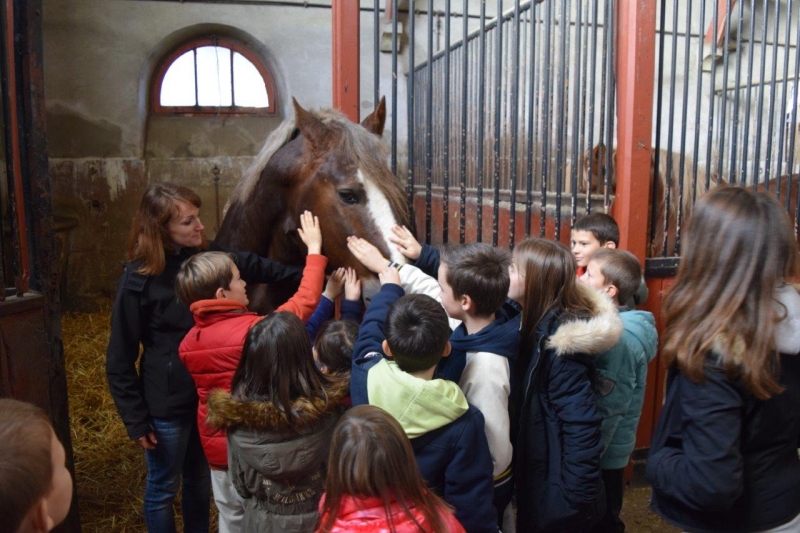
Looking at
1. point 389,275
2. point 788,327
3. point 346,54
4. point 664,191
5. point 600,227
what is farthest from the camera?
point 664,191

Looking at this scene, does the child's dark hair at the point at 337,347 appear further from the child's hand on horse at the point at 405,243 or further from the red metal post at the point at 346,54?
the red metal post at the point at 346,54

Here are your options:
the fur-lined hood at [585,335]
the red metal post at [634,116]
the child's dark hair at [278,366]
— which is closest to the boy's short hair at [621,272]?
the fur-lined hood at [585,335]

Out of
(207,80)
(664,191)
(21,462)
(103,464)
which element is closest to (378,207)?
(21,462)

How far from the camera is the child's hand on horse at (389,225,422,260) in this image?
1917 millimetres

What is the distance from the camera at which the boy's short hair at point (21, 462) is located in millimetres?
741

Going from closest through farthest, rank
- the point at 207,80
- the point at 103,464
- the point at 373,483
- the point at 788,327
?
the point at 373,483 < the point at 788,327 < the point at 103,464 < the point at 207,80

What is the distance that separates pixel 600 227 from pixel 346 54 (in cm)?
120

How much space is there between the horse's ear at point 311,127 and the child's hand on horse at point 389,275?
552 mm

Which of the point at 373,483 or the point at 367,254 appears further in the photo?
the point at 367,254

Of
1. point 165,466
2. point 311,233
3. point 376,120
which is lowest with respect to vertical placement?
point 165,466

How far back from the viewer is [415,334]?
1.26 meters

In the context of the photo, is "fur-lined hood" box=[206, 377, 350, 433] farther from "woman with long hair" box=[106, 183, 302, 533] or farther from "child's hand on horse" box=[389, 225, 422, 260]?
"child's hand on horse" box=[389, 225, 422, 260]

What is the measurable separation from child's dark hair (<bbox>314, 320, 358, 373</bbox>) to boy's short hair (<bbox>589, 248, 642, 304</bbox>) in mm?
869

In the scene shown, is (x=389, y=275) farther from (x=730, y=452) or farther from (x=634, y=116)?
(x=634, y=116)
